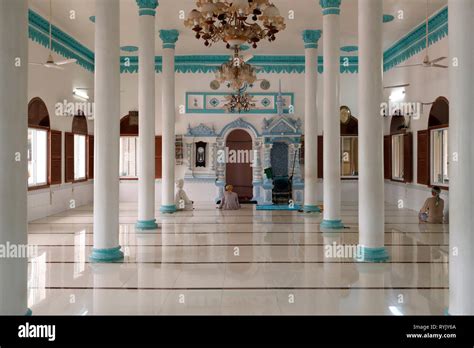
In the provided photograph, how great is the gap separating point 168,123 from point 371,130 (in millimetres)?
6920

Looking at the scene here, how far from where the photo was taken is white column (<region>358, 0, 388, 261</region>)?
6531 millimetres

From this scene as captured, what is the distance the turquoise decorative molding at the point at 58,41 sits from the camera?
35.1ft

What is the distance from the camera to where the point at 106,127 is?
21.6 feet

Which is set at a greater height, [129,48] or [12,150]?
[129,48]

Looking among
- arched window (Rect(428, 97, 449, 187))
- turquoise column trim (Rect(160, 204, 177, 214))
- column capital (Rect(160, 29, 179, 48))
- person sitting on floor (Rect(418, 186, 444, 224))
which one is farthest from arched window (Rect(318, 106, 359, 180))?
column capital (Rect(160, 29, 179, 48))

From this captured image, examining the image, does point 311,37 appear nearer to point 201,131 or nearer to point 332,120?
point 332,120

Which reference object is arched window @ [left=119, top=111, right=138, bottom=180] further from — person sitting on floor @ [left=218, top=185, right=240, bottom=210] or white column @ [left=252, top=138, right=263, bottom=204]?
person sitting on floor @ [left=218, top=185, right=240, bottom=210]

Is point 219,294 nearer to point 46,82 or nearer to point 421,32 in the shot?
point 46,82

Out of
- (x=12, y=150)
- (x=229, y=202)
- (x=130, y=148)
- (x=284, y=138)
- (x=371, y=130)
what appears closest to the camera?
(x=12, y=150)

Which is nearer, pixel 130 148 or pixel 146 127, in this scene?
pixel 146 127

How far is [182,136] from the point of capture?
15.6 metres

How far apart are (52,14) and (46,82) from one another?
5.04 feet

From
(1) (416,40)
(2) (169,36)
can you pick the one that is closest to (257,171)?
(2) (169,36)
